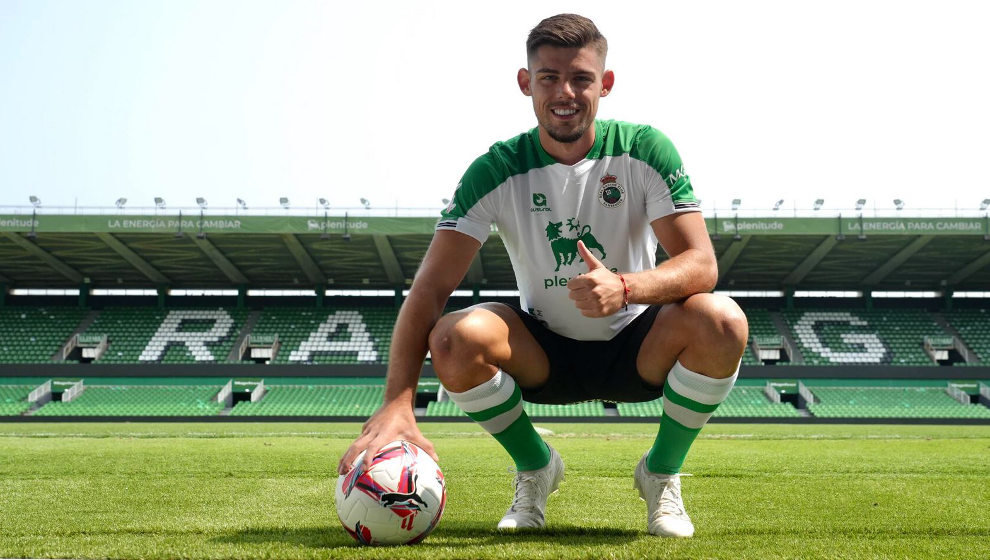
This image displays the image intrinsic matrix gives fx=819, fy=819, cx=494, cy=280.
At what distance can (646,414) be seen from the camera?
2734 centimetres

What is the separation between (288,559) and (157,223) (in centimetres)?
3015

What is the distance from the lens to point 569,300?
3740 millimetres

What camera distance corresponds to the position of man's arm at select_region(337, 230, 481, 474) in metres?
3.20

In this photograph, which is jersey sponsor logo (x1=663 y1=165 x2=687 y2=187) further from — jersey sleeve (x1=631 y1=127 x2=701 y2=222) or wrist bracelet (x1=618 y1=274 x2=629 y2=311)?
wrist bracelet (x1=618 y1=274 x2=629 y2=311)

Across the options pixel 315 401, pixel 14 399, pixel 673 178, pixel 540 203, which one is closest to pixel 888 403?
pixel 315 401

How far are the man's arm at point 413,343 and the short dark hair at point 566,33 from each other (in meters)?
0.92

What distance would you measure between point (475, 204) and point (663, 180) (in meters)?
0.85

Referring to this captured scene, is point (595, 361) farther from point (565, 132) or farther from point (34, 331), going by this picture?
point (34, 331)

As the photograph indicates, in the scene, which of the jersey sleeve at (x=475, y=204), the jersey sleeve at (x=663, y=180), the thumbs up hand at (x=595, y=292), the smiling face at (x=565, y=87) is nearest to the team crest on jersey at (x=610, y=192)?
the jersey sleeve at (x=663, y=180)

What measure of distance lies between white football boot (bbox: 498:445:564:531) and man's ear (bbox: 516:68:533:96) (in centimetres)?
177

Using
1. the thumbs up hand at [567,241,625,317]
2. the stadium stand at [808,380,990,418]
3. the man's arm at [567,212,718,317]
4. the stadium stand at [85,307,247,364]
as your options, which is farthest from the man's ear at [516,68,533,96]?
the stadium stand at [85,307,247,364]

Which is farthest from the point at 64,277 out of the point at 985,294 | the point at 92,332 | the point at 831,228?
the point at 985,294

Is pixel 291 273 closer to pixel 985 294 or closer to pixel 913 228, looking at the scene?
pixel 913 228

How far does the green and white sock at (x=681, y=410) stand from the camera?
11.3 ft
